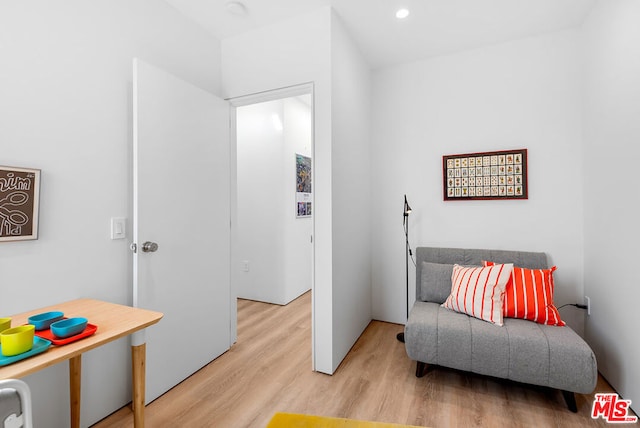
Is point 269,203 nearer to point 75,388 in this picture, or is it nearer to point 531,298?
point 75,388

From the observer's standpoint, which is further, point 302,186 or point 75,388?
point 302,186

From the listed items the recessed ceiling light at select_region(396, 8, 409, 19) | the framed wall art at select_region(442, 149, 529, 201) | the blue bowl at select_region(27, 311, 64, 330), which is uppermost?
the recessed ceiling light at select_region(396, 8, 409, 19)

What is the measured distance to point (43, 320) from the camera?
1209 mm

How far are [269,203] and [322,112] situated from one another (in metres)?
1.77

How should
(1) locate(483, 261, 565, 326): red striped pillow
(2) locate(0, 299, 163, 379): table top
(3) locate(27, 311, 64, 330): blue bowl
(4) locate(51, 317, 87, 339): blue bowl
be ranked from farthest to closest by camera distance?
(1) locate(483, 261, 565, 326): red striped pillow < (3) locate(27, 311, 64, 330): blue bowl < (4) locate(51, 317, 87, 339): blue bowl < (2) locate(0, 299, 163, 379): table top

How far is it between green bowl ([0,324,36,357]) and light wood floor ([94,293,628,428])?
3.14 feet

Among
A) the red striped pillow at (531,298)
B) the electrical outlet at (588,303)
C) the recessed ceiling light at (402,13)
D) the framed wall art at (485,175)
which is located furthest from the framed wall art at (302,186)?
the electrical outlet at (588,303)

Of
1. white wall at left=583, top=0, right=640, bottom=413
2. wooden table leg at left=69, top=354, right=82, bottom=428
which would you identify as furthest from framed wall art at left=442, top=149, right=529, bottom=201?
wooden table leg at left=69, top=354, right=82, bottom=428

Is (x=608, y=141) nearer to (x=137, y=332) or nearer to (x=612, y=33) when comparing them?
(x=612, y=33)

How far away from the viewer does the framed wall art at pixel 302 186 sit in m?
3.95

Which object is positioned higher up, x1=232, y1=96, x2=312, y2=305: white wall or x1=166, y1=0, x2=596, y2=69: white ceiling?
x1=166, y1=0, x2=596, y2=69: white ceiling

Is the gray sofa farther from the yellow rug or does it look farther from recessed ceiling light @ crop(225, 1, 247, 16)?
recessed ceiling light @ crop(225, 1, 247, 16)

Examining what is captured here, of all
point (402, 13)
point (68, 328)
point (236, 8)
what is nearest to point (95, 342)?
point (68, 328)

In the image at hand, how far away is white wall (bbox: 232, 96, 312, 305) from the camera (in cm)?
364
